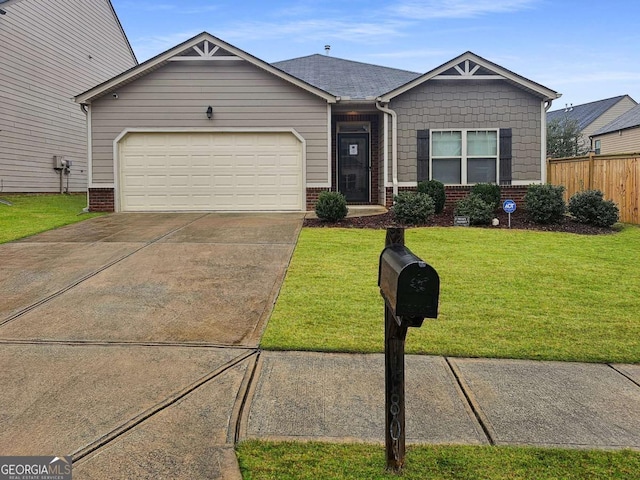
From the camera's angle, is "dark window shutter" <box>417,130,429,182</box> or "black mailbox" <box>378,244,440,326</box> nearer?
"black mailbox" <box>378,244,440,326</box>

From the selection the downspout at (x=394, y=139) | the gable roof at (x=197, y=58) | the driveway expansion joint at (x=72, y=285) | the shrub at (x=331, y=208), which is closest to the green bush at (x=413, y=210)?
the shrub at (x=331, y=208)

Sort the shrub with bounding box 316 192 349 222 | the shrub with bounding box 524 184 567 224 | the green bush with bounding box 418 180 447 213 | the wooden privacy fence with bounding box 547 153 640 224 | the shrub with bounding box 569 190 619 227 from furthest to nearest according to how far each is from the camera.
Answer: the green bush with bounding box 418 180 447 213, the wooden privacy fence with bounding box 547 153 640 224, the shrub with bounding box 316 192 349 222, the shrub with bounding box 524 184 567 224, the shrub with bounding box 569 190 619 227

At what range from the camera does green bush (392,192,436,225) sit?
11.3 metres

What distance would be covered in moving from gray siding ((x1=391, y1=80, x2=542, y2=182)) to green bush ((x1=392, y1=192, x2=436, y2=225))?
2.44 meters

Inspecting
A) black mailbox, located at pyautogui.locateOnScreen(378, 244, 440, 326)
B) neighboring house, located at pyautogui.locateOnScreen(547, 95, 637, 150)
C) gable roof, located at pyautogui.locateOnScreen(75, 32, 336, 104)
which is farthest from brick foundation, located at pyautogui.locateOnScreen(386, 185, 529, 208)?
neighboring house, located at pyautogui.locateOnScreen(547, 95, 637, 150)

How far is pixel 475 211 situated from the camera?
1123 cm

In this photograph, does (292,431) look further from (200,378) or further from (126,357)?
(126,357)

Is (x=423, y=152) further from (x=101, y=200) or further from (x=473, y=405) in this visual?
(x=473, y=405)

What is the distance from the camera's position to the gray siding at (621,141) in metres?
26.6

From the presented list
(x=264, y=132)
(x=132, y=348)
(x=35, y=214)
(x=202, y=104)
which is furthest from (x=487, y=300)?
(x=35, y=214)

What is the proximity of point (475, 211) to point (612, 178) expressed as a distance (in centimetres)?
377

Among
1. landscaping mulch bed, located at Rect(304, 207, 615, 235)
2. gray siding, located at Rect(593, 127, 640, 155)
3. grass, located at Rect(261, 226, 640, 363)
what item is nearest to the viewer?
grass, located at Rect(261, 226, 640, 363)

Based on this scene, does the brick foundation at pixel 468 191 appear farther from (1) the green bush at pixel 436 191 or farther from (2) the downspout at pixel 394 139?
(1) the green bush at pixel 436 191

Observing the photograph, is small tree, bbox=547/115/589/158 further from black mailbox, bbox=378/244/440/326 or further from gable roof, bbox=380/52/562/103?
black mailbox, bbox=378/244/440/326
